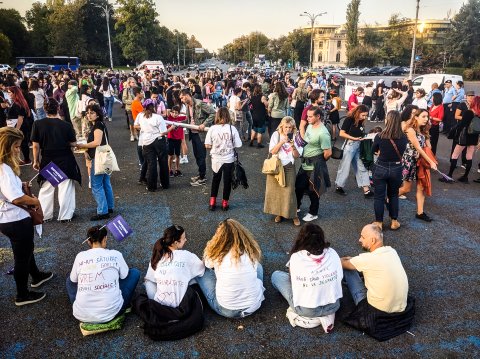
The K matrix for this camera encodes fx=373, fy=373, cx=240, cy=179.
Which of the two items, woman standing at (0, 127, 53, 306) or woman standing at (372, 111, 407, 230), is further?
woman standing at (372, 111, 407, 230)

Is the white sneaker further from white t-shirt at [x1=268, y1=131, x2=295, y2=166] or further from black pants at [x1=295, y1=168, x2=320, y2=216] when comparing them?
white t-shirt at [x1=268, y1=131, x2=295, y2=166]

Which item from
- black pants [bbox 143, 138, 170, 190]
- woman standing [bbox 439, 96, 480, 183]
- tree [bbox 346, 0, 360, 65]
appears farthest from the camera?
tree [bbox 346, 0, 360, 65]

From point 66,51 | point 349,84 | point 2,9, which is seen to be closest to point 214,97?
point 349,84

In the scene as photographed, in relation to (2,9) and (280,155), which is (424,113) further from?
(2,9)

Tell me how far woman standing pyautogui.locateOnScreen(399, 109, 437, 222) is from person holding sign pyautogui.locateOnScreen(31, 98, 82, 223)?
17.7 ft

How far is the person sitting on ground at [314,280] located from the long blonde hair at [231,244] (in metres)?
0.46

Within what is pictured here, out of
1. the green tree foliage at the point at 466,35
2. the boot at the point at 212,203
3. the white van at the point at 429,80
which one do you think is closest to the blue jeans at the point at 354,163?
the boot at the point at 212,203

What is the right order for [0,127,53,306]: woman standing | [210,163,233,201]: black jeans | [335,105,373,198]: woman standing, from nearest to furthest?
[0,127,53,306]: woman standing
[210,163,233,201]: black jeans
[335,105,373,198]: woman standing

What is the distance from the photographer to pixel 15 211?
3795mm

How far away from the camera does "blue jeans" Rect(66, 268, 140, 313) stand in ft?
12.4

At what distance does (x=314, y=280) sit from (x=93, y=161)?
429cm

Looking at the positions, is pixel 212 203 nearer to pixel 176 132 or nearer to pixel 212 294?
pixel 176 132

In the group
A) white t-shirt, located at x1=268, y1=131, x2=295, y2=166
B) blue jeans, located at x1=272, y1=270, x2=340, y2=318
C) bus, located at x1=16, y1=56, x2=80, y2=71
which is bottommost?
blue jeans, located at x1=272, y1=270, x2=340, y2=318

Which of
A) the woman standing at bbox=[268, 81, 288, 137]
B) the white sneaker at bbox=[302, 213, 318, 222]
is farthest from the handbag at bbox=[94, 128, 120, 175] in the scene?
the woman standing at bbox=[268, 81, 288, 137]
